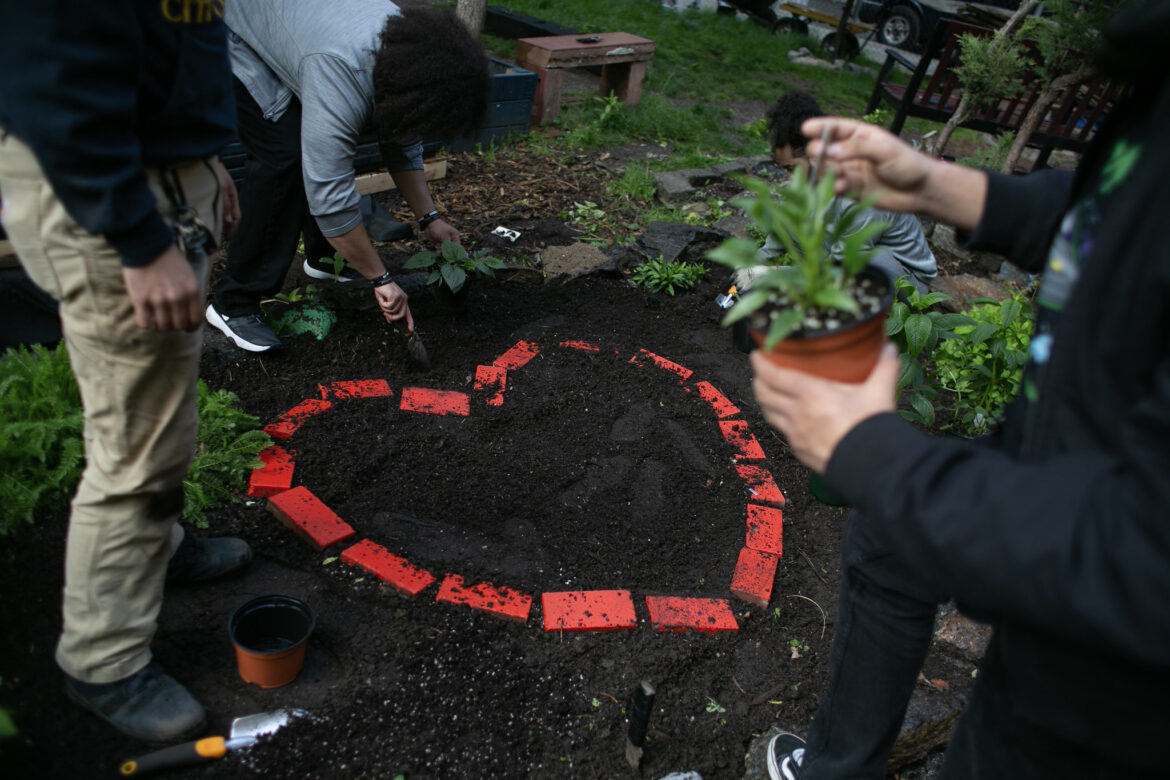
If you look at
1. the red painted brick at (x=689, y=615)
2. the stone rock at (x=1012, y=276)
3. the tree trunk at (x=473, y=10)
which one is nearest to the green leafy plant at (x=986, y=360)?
the red painted brick at (x=689, y=615)

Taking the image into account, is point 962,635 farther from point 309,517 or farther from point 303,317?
point 303,317

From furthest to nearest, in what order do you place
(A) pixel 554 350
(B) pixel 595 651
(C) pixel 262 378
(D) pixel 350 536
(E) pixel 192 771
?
(A) pixel 554 350 < (C) pixel 262 378 < (D) pixel 350 536 < (B) pixel 595 651 < (E) pixel 192 771

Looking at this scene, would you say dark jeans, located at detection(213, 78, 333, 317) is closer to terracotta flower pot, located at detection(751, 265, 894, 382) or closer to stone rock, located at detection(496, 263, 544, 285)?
stone rock, located at detection(496, 263, 544, 285)

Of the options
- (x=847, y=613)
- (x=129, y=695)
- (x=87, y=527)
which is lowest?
(x=129, y=695)

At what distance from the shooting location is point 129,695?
1.81 meters

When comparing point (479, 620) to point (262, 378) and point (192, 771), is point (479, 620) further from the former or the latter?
point (262, 378)

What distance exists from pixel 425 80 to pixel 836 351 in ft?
7.24

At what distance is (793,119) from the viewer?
3861 mm

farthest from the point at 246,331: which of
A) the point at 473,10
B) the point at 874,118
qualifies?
the point at 874,118

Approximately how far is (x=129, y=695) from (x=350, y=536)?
2.80ft

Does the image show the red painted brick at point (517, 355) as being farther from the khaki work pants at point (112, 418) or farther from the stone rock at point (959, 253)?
the stone rock at point (959, 253)

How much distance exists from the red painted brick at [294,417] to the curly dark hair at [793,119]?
2754 mm

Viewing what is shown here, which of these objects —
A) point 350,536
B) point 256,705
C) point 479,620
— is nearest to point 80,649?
point 256,705

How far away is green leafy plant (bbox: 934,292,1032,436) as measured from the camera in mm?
3107
